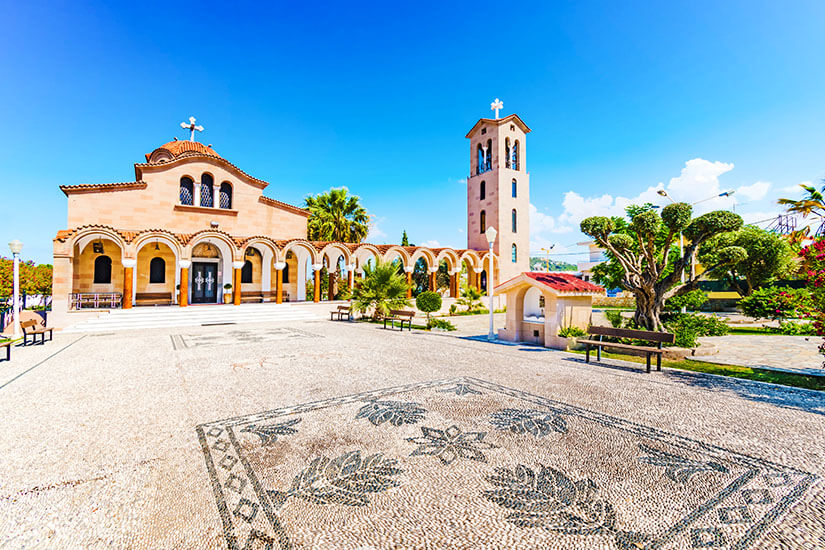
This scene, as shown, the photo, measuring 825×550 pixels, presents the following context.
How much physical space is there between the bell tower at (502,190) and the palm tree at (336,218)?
944 cm

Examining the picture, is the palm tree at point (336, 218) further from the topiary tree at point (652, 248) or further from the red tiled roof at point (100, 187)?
the topiary tree at point (652, 248)

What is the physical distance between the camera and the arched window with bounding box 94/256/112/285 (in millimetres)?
18766

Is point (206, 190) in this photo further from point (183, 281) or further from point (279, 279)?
point (279, 279)

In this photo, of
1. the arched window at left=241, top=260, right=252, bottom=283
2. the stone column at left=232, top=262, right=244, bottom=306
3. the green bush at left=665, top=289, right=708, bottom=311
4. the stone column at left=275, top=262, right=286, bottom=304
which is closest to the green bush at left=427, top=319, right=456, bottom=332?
the green bush at left=665, top=289, right=708, bottom=311

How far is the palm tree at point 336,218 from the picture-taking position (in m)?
29.0

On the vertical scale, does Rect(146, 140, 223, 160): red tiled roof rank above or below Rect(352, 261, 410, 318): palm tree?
above

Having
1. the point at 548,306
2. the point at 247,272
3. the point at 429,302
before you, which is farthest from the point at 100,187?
the point at 548,306

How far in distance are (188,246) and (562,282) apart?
1745 centimetres

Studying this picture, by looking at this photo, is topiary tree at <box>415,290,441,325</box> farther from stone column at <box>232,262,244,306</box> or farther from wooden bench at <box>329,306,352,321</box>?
stone column at <box>232,262,244,306</box>

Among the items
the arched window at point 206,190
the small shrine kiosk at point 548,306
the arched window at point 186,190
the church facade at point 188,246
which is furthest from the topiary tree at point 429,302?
the arched window at point 186,190

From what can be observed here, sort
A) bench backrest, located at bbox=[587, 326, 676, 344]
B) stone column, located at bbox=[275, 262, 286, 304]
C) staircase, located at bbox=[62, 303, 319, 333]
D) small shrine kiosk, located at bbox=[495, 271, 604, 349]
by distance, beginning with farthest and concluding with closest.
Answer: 1. stone column, located at bbox=[275, 262, 286, 304]
2. staircase, located at bbox=[62, 303, 319, 333]
3. small shrine kiosk, located at bbox=[495, 271, 604, 349]
4. bench backrest, located at bbox=[587, 326, 676, 344]

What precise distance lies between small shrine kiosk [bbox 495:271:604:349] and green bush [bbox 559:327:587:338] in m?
0.10

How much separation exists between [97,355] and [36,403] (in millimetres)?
4305

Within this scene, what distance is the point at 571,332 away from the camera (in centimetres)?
1030
